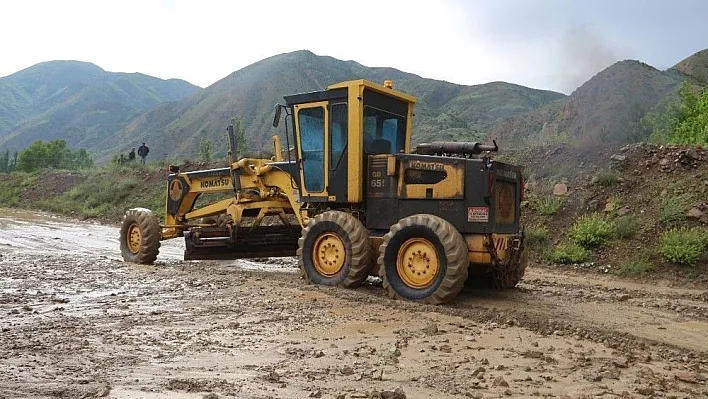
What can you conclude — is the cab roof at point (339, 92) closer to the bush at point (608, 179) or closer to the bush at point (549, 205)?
the bush at point (549, 205)

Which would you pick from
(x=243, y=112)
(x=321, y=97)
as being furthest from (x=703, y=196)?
(x=243, y=112)

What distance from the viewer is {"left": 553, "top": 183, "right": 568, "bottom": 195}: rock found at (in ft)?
47.9

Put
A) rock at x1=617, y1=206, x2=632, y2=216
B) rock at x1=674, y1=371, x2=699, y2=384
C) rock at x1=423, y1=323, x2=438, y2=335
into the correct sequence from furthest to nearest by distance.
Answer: rock at x1=617, y1=206, x2=632, y2=216
rock at x1=423, y1=323, x2=438, y2=335
rock at x1=674, y1=371, x2=699, y2=384

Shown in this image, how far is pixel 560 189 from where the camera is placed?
14719 mm

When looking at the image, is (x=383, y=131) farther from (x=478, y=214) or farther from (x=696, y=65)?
(x=696, y=65)

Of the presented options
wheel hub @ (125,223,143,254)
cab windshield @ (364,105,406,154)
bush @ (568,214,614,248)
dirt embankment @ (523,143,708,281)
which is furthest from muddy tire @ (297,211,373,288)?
bush @ (568,214,614,248)

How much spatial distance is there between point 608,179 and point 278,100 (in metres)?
73.2

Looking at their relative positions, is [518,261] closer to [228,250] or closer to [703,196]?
[228,250]

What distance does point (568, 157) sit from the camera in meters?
16.3

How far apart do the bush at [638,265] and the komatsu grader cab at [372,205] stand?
10.8ft

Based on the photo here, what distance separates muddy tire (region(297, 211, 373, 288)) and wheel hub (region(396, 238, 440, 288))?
65 cm

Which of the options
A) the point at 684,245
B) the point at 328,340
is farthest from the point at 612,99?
the point at 328,340

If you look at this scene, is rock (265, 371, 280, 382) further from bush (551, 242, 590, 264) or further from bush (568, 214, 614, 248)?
bush (568, 214, 614, 248)

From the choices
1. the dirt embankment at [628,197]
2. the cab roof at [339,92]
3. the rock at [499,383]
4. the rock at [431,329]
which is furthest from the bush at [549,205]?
the rock at [499,383]
